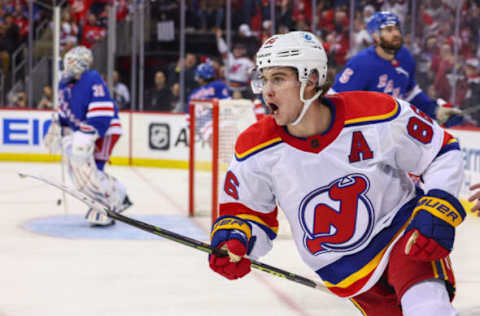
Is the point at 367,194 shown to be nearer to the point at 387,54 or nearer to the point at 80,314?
the point at 80,314

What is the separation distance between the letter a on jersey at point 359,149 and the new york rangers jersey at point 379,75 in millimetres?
2305

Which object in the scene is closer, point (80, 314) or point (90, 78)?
point (80, 314)

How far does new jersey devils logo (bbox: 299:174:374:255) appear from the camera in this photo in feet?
6.68

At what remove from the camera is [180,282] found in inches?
156

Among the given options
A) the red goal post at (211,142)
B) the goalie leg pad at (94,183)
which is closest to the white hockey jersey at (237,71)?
the red goal post at (211,142)

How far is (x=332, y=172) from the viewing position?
2023mm

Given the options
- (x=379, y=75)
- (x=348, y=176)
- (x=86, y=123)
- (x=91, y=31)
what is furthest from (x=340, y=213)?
(x=91, y=31)

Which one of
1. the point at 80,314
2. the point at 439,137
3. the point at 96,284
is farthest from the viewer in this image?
the point at 96,284

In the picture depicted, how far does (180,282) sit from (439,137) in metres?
2.20

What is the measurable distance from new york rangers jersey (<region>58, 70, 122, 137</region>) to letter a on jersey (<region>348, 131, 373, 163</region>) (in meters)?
3.37

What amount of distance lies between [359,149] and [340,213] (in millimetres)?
168

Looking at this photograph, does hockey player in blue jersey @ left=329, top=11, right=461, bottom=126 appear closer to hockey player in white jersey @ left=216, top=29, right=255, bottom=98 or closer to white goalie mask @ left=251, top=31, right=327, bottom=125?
white goalie mask @ left=251, top=31, right=327, bottom=125

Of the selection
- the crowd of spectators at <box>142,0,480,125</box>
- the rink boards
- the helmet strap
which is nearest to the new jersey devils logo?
the helmet strap

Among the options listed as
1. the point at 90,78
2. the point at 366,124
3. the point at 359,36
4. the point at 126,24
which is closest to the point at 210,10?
the point at 126,24
